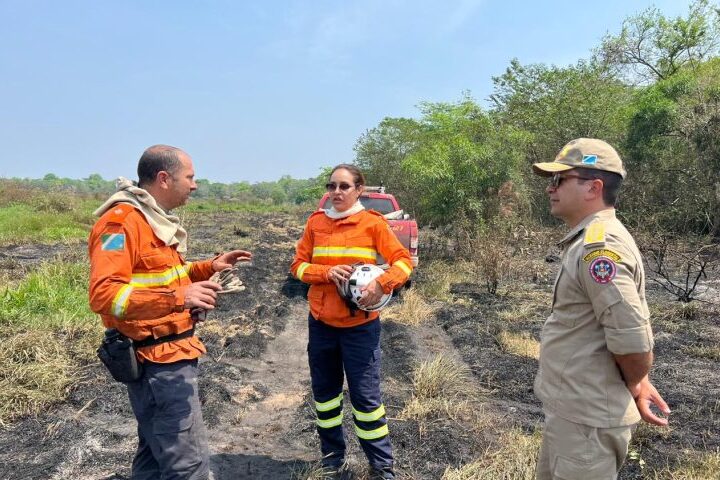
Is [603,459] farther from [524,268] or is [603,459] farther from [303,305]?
[524,268]

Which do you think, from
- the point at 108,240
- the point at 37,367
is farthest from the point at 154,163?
the point at 37,367

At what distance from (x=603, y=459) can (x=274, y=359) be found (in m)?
4.50

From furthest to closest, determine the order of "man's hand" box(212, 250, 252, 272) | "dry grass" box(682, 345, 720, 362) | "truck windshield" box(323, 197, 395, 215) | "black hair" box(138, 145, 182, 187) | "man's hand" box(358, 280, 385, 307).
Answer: "truck windshield" box(323, 197, 395, 215)
"dry grass" box(682, 345, 720, 362)
"man's hand" box(358, 280, 385, 307)
"man's hand" box(212, 250, 252, 272)
"black hair" box(138, 145, 182, 187)

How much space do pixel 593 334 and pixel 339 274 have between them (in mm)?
1465

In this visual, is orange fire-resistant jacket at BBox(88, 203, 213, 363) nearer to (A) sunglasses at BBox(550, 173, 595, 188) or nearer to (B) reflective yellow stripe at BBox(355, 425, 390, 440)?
(B) reflective yellow stripe at BBox(355, 425, 390, 440)

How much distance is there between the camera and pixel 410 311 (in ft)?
24.8

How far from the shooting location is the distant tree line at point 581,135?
1227cm

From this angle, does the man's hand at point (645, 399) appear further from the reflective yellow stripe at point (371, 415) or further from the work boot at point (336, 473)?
the work boot at point (336, 473)

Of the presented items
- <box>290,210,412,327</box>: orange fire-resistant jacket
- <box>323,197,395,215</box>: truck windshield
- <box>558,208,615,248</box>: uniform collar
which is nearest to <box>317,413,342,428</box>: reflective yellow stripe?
<box>290,210,412,327</box>: orange fire-resistant jacket

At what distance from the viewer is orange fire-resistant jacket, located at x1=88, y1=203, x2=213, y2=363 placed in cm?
206

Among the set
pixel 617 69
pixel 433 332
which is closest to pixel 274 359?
pixel 433 332

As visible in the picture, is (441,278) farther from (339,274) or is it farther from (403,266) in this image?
(339,274)

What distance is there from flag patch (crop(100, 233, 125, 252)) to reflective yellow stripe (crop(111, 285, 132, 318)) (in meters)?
0.18

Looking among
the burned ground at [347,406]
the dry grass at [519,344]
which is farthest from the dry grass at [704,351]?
the dry grass at [519,344]
